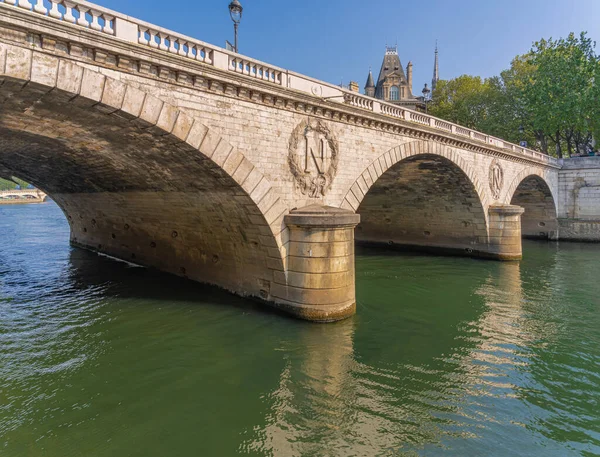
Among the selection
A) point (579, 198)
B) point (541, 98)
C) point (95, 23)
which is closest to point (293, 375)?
point (95, 23)

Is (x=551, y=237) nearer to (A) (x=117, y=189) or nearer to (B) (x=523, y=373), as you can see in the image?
(B) (x=523, y=373)

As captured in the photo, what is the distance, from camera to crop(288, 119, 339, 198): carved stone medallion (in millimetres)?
10633

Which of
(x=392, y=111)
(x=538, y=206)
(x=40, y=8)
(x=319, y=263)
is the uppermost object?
(x=392, y=111)

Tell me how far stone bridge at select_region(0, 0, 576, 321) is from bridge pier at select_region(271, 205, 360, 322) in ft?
Answer: 0.12

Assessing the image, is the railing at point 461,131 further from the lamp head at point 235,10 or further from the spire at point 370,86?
the spire at point 370,86

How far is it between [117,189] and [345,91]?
30.8 feet

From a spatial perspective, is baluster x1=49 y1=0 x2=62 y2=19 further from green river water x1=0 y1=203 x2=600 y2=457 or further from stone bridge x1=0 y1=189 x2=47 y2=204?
stone bridge x1=0 y1=189 x2=47 y2=204

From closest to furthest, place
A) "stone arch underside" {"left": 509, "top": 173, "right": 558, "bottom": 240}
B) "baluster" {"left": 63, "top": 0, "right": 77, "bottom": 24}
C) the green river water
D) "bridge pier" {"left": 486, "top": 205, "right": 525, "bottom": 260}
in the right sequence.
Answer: the green river water, "baluster" {"left": 63, "top": 0, "right": 77, "bottom": 24}, "bridge pier" {"left": 486, "top": 205, "right": 525, "bottom": 260}, "stone arch underside" {"left": 509, "top": 173, "right": 558, "bottom": 240}

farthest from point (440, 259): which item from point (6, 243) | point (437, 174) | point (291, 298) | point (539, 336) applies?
point (6, 243)

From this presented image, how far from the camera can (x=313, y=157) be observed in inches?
434

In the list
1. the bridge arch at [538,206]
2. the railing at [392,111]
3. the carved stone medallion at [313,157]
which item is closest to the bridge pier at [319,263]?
the carved stone medallion at [313,157]

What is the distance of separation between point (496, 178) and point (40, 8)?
22.2m

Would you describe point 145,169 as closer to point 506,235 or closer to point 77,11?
point 77,11

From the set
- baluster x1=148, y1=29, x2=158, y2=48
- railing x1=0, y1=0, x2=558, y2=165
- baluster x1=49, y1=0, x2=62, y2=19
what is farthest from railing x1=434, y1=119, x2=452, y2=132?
baluster x1=49, y1=0, x2=62, y2=19
